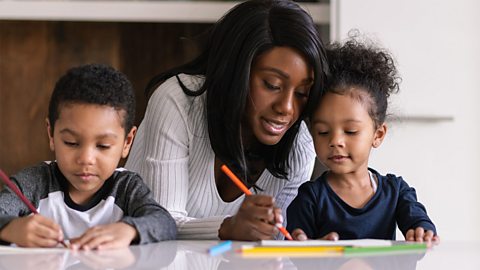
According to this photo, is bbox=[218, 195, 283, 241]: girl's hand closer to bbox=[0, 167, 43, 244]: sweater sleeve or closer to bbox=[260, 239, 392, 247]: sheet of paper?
bbox=[260, 239, 392, 247]: sheet of paper

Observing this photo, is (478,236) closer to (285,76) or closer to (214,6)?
(214,6)

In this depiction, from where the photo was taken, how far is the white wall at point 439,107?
2705 millimetres

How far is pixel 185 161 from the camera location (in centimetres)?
167

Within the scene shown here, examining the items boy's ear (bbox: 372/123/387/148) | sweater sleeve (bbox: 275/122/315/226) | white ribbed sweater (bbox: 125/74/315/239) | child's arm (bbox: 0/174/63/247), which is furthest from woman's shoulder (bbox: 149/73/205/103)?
child's arm (bbox: 0/174/63/247)

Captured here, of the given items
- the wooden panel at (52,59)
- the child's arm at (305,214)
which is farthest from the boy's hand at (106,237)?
the wooden panel at (52,59)

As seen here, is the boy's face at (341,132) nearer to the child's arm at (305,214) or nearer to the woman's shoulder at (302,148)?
the child's arm at (305,214)

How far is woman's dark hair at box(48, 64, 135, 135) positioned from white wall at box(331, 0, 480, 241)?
1.42 m

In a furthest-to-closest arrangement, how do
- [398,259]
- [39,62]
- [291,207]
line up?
[39,62] < [291,207] < [398,259]

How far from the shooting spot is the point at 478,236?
9.00 feet

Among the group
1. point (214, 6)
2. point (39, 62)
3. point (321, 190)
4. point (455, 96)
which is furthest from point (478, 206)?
point (39, 62)

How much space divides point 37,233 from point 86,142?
184mm

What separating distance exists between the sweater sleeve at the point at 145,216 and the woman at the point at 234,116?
0.10 metres

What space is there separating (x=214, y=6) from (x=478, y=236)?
1076 millimetres

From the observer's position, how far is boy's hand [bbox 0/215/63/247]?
3.94 ft
